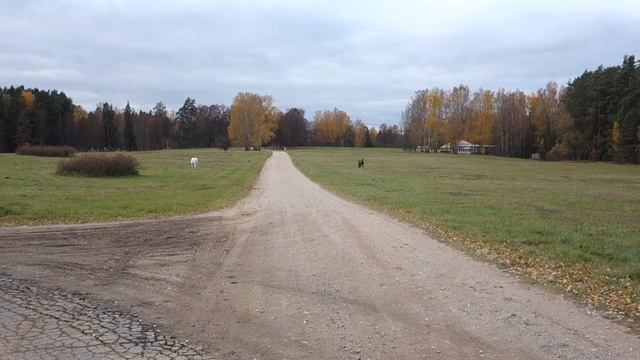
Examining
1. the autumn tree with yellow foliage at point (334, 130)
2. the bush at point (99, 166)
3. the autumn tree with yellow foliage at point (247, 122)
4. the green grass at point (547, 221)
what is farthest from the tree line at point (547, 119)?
the bush at point (99, 166)

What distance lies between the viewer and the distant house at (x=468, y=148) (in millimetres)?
129000

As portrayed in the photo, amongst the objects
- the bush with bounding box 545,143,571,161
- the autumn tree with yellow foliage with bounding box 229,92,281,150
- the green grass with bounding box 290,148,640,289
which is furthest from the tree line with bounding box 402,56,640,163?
the green grass with bounding box 290,148,640,289

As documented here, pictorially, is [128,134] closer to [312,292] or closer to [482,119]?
[482,119]

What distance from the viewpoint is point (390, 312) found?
6875mm

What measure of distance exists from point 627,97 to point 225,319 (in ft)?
307

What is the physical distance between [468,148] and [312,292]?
133 metres

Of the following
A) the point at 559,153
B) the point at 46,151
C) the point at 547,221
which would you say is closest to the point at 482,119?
the point at 559,153

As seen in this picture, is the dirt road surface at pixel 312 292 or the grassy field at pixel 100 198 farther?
the grassy field at pixel 100 198

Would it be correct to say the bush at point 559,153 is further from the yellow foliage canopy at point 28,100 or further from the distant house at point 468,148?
the yellow foliage canopy at point 28,100

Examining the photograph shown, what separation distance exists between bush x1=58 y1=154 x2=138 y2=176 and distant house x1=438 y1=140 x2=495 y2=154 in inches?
4106

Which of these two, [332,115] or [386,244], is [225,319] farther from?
[332,115]

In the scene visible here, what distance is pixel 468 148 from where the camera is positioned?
13538 cm

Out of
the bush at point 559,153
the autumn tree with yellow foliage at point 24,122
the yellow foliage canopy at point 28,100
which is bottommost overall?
the bush at point 559,153

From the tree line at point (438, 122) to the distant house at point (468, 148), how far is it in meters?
1.85
